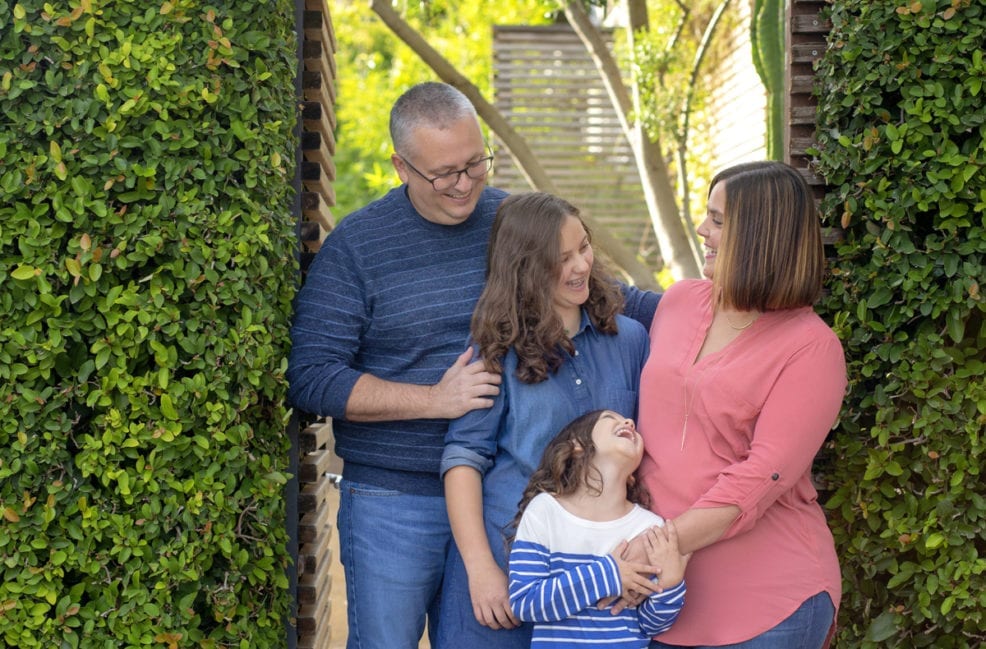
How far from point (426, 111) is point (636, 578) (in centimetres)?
151

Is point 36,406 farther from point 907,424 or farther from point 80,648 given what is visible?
point 907,424

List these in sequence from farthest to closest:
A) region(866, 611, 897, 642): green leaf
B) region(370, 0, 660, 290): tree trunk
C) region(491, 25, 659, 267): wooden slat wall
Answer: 1. region(491, 25, 659, 267): wooden slat wall
2. region(370, 0, 660, 290): tree trunk
3. region(866, 611, 897, 642): green leaf

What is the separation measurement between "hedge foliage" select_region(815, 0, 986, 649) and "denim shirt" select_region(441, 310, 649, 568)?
72cm

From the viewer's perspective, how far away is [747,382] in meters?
2.63

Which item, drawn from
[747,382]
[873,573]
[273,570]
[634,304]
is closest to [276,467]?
[273,570]

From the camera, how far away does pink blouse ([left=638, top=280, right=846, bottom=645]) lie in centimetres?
257

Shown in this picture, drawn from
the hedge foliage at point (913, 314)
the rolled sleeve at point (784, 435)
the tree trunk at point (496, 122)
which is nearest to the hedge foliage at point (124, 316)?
the rolled sleeve at point (784, 435)

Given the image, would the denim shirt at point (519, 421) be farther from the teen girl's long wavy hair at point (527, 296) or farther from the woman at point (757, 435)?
the woman at point (757, 435)

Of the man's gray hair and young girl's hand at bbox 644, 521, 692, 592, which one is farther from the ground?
the man's gray hair

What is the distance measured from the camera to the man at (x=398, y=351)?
10.5 ft

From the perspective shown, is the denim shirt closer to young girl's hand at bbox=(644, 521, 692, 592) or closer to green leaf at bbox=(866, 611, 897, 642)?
young girl's hand at bbox=(644, 521, 692, 592)

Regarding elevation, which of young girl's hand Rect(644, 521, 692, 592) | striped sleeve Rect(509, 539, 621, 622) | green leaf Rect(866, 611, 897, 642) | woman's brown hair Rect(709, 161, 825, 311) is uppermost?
woman's brown hair Rect(709, 161, 825, 311)

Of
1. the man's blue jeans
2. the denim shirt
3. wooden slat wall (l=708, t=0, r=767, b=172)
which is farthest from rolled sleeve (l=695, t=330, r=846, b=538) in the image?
wooden slat wall (l=708, t=0, r=767, b=172)

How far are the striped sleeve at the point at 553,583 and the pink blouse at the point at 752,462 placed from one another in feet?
0.75
